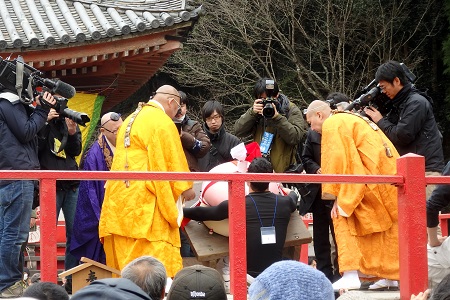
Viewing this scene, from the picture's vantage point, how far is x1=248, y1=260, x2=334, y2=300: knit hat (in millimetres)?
2846

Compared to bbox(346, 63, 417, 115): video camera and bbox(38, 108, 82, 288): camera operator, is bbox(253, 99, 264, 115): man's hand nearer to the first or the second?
bbox(346, 63, 417, 115): video camera

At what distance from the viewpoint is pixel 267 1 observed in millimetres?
20281

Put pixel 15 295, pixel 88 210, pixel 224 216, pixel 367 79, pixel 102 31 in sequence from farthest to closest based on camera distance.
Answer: pixel 367 79, pixel 102 31, pixel 88 210, pixel 224 216, pixel 15 295

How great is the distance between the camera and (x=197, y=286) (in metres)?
4.05

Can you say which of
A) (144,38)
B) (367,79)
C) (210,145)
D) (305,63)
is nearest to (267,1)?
(305,63)

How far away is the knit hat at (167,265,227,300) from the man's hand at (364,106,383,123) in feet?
8.67

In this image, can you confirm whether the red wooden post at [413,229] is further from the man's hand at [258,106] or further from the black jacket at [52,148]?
the black jacket at [52,148]

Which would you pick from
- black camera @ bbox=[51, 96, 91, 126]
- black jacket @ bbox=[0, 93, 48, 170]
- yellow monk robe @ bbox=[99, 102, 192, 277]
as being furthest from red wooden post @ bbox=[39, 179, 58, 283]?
black camera @ bbox=[51, 96, 91, 126]

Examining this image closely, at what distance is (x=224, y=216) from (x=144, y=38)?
4.71 metres

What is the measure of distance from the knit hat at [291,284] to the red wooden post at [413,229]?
7.09 ft

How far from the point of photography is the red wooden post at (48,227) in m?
4.72

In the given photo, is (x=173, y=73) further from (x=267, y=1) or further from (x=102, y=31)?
(x=102, y=31)

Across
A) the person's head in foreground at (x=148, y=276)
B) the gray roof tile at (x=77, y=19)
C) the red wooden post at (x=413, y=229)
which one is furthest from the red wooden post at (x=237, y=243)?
the gray roof tile at (x=77, y=19)

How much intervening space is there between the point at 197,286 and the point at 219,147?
135 inches
